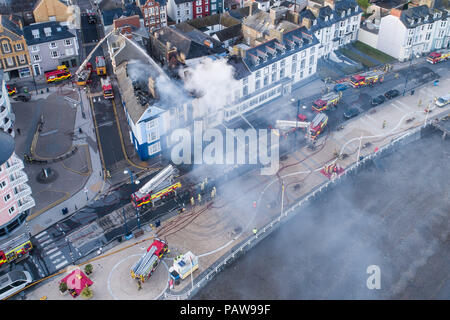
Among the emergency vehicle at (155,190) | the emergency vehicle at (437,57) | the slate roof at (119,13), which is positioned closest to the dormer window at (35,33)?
the slate roof at (119,13)

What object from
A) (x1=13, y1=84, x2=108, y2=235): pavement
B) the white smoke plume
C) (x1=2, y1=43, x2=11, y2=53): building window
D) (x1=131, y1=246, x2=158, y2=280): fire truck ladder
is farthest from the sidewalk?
(x1=2, y1=43, x2=11, y2=53): building window

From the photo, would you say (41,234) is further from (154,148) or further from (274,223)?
(274,223)

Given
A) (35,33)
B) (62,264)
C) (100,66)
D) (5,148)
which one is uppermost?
(35,33)

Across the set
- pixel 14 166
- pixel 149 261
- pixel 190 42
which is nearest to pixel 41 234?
pixel 14 166

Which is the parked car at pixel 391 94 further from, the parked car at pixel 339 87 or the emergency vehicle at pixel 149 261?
the emergency vehicle at pixel 149 261

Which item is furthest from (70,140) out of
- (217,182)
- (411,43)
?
(411,43)

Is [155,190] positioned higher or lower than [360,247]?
higher

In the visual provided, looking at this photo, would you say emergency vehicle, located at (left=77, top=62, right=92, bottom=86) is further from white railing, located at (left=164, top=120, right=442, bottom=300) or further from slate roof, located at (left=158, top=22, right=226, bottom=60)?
white railing, located at (left=164, top=120, right=442, bottom=300)
